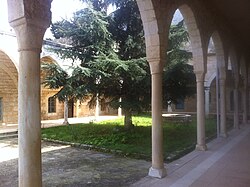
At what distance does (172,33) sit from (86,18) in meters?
3.79

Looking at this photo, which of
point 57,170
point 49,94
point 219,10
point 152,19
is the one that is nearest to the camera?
point 152,19

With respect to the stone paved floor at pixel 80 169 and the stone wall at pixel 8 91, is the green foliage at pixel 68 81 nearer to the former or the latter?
the stone paved floor at pixel 80 169

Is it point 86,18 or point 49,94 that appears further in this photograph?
point 49,94

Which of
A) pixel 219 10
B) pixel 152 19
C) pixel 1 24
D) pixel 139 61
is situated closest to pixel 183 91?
pixel 139 61

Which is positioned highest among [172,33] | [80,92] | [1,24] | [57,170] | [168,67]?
[1,24]

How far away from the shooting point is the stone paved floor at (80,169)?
5.86 m

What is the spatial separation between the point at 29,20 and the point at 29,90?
0.85 meters

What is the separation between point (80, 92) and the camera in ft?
35.8

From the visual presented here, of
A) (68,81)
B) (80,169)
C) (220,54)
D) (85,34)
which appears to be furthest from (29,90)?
(220,54)

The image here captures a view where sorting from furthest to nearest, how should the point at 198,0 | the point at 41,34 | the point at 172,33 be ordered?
the point at 172,33, the point at 198,0, the point at 41,34

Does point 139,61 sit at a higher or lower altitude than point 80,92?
higher

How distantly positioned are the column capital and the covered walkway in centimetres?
342

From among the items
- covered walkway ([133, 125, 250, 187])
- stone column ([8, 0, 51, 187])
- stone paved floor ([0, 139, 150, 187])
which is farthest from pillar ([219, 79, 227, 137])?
stone column ([8, 0, 51, 187])

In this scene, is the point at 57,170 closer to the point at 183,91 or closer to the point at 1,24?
the point at 183,91
